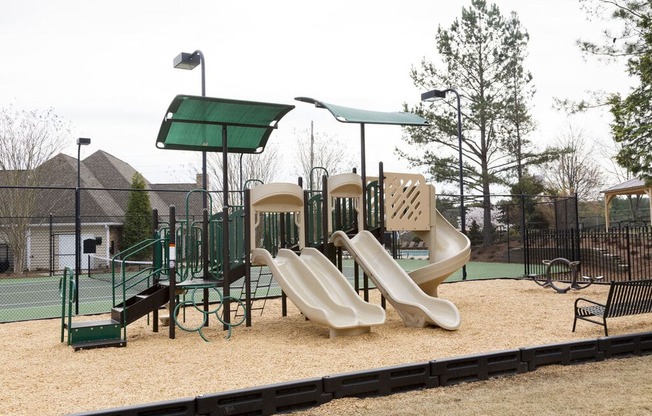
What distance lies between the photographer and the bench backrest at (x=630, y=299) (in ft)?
25.6

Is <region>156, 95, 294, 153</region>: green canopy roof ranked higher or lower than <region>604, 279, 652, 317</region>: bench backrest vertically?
higher

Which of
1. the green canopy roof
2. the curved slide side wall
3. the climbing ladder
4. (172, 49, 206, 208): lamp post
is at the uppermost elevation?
(172, 49, 206, 208): lamp post

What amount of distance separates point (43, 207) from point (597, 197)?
38.3 m

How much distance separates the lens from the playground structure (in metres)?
8.73

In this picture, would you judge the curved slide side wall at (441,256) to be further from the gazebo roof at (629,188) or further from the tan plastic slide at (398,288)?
the gazebo roof at (629,188)

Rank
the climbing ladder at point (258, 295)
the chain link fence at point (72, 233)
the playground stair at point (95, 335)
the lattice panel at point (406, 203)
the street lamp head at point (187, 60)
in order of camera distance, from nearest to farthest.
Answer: the playground stair at point (95, 335) < the climbing ladder at point (258, 295) < the lattice panel at point (406, 203) < the street lamp head at point (187, 60) < the chain link fence at point (72, 233)

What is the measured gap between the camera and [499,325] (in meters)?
9.33

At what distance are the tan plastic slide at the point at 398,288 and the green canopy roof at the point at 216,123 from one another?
8.39ft

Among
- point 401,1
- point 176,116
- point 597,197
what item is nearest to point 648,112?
point 401,1

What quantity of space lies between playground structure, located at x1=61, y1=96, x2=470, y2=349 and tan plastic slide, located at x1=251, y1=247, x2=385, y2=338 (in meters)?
0.02

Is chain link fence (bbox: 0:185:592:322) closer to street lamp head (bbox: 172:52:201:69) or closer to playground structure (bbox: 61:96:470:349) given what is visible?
street lamp head (bbox: 172:52:201:69)

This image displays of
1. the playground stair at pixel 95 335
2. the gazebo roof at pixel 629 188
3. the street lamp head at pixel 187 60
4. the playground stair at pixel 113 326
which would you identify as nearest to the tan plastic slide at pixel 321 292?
the playground stair at pixel 113 326

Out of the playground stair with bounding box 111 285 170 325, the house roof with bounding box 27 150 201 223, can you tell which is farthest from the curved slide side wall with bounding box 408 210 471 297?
the house roof with bounding box 27 150 201 223

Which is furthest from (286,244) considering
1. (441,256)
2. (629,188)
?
(629,188)
